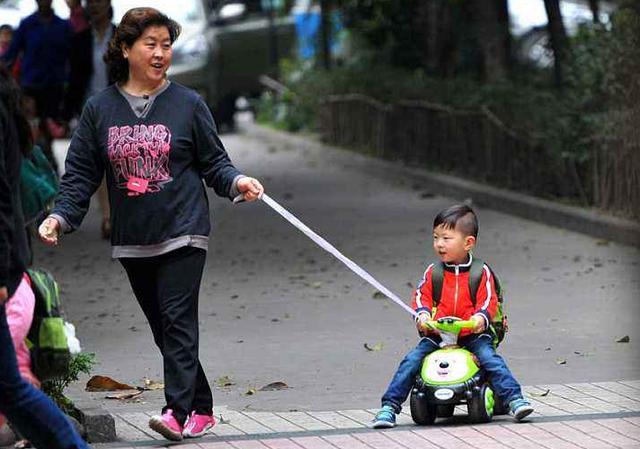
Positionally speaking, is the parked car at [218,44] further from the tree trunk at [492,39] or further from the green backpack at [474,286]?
the green backpack at [474,286]

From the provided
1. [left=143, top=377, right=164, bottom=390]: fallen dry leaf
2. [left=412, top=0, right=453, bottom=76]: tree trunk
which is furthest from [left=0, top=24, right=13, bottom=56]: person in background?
[left=143, top=377, right=164, bottom=390]: fallen dry leaf

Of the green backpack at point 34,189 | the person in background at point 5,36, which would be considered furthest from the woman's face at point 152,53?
the person in background at point 5,36

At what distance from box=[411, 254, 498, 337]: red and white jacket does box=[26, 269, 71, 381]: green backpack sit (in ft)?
5.95

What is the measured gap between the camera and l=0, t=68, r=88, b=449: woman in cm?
524

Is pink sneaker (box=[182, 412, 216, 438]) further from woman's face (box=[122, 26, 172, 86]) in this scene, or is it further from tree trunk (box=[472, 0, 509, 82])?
tree trunk (box=[472, 0, 509, 82])

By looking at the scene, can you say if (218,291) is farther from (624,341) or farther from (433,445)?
(433,445)

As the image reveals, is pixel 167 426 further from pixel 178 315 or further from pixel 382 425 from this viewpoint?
pixel 382 425

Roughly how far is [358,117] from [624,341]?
12.6 metres

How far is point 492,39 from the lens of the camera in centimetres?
1939

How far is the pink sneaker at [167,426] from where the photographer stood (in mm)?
6496

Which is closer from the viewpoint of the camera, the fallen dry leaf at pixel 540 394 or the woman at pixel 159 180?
the woman at pixel 159 180

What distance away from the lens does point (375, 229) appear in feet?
47.3

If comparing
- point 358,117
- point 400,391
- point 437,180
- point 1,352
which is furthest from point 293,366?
point 358,117

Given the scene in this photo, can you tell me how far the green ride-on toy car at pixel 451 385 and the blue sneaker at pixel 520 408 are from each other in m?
0.10
